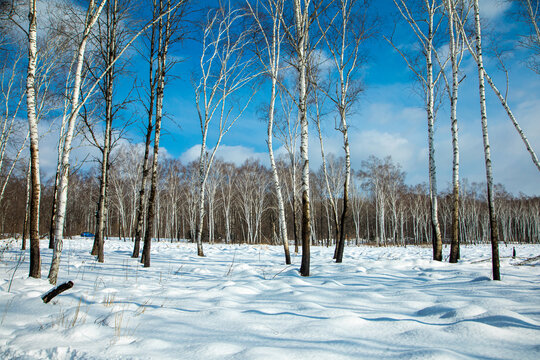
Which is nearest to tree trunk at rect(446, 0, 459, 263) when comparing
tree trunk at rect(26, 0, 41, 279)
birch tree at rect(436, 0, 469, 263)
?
birch tree at rect(436, 0, 469, 263)

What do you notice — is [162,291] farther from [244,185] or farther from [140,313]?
[244,185]

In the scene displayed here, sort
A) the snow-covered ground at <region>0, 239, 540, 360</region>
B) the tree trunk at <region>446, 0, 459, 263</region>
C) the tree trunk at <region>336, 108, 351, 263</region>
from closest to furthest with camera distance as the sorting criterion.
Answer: the snow-covered ground at <region>0, 239, 540, 360</region> → the tree trunk at <region>446, 0, 459, 263</region> → the tree trunk at <region>336, 108, 351, 263</region>

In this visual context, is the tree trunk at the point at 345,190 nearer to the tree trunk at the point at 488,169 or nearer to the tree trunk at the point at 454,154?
the tree trunk at the point at 454,154

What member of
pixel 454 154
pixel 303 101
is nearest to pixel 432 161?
pixel 454 154

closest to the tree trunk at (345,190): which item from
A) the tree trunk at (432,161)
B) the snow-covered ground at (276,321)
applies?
the tree trunk at (432,161)

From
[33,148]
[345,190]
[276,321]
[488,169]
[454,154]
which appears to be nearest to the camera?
[276,321]

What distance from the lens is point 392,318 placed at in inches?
106

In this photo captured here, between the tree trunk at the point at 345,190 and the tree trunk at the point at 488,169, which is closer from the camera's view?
the tree trunk at the point at 488,169

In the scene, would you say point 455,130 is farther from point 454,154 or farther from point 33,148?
point 33,148

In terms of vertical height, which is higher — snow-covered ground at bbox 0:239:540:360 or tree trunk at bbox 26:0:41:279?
tree trunk at bbox 26:0:41:279

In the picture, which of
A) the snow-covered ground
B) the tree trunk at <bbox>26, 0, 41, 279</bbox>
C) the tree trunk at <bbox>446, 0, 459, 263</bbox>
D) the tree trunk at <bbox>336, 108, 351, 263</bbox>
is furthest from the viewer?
the tree trunk at <bbox>336, 108, 351, 263</bbox>

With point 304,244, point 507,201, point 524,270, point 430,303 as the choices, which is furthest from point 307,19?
point 507,201

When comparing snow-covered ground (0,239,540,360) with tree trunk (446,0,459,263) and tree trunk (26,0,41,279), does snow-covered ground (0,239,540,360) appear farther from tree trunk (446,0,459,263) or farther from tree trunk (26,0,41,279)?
tree trunk (446,0,459,263)

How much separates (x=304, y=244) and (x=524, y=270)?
16.2ft
